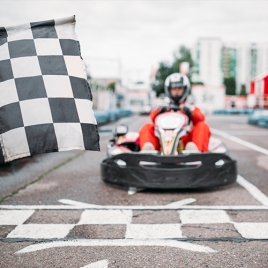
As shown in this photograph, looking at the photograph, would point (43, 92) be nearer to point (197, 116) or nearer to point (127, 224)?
point (127, 224)

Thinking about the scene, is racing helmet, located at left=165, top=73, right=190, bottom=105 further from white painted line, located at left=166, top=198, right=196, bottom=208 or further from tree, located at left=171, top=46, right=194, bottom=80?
tree, located at left=171, top=46, right=194, bottom=80

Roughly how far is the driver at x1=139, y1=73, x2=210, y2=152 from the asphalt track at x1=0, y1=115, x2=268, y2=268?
22.3 inches

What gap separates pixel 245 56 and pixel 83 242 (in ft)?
471

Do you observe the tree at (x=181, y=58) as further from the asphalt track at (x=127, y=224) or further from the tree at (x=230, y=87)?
the asphalt track at (x=127, y=224)

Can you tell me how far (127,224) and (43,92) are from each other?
1.46 metres

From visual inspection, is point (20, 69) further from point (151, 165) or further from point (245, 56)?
point (245, 56)

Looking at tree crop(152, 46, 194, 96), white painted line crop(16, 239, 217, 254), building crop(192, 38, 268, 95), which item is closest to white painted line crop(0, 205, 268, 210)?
white painted line crop(16, 239, 217, 254)

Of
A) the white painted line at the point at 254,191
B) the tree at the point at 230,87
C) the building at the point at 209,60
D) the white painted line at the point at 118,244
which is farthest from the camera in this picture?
the building at the point at 209,60

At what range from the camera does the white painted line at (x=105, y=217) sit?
3.45 metres

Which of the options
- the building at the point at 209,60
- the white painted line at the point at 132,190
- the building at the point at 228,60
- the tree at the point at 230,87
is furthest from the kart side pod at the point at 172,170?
the building at the point at 209,60

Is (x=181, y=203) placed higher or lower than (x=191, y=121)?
lower

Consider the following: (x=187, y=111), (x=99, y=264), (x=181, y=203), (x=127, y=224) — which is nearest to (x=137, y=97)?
(x=187, y=111)

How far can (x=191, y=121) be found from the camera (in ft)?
17.6

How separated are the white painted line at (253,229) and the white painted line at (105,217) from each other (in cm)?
88
